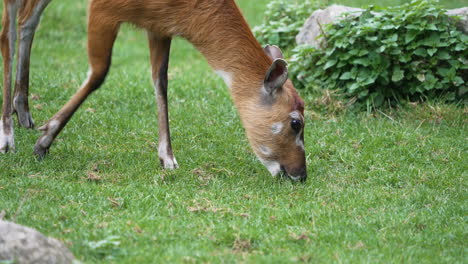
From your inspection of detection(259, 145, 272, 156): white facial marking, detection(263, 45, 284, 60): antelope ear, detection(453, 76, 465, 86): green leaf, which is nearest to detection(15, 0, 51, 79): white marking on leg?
detection(263, 45, 284, 60): antelope ear

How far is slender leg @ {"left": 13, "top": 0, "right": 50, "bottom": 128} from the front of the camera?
7.05m

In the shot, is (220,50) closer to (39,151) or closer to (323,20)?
(39,151)

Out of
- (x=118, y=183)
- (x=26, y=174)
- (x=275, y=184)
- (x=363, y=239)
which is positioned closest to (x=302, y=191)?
(x=275, y=184)

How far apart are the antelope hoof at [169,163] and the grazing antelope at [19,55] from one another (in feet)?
4.66

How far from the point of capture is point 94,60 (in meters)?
6.08

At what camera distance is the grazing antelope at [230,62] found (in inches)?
237

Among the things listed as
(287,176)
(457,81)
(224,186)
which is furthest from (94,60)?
(457,81)

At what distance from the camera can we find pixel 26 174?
19.2 feet

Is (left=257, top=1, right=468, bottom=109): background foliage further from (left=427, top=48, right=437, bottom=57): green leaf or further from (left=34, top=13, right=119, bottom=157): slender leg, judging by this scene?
(left=34, top=13, right=119, bottom=157): slender leg

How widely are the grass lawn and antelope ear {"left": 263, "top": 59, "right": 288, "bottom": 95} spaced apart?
2.71 ft

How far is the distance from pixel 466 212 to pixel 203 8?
9.11ft

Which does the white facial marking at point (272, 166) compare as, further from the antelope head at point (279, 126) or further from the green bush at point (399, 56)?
the green bush at point (399, 56)

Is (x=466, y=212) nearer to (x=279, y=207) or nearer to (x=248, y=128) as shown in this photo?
(x=279, y=207)

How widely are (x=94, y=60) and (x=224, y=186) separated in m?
1.59
